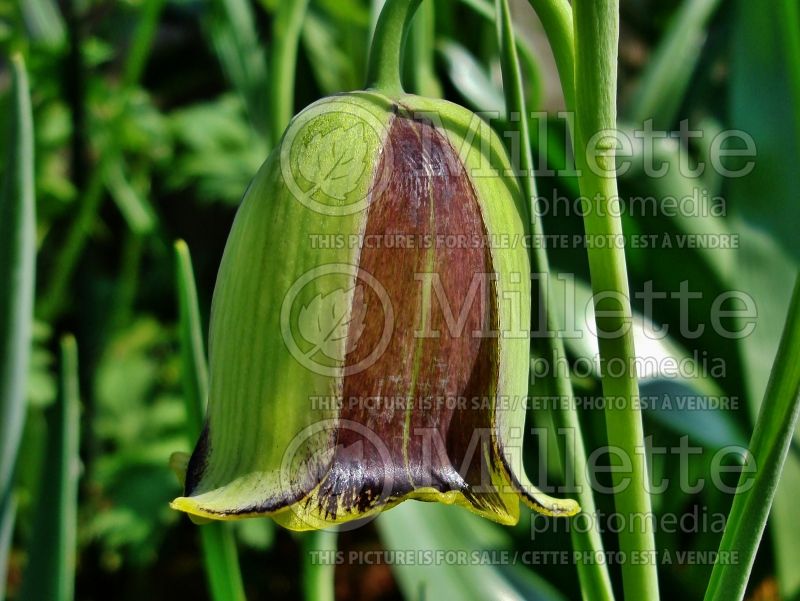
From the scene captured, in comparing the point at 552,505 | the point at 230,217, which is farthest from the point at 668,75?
the point at 230,217

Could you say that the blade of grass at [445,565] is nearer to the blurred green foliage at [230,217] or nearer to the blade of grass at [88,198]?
the blurred green foliage at [230,217]

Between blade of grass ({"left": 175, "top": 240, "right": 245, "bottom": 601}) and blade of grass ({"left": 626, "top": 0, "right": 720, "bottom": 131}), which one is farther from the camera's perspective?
blade of grass ({"left": 626, "top": 0, "right": 720, "bottom": 131})

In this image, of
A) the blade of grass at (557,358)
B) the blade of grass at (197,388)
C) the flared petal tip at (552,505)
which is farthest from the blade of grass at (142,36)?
the flared petal tip at (552,505)

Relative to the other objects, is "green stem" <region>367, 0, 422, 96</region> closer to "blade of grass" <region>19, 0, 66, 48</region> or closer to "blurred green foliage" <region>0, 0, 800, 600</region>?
"blurred green foliage" <region>0, 0, 800, 600</region>

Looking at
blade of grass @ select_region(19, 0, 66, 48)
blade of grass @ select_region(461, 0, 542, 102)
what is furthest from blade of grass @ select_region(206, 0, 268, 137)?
blade of grass @ select_region(461, 0, 542, 102)

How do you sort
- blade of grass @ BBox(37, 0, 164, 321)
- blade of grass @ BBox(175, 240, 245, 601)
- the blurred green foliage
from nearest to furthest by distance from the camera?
1. blade of grass @ BBox(175, 240, 245, 601)
2. the blurred green foliage
3. blade of grass @ BBox(37, 0, 164, 321)

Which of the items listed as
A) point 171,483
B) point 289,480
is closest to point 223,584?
point 289,480
